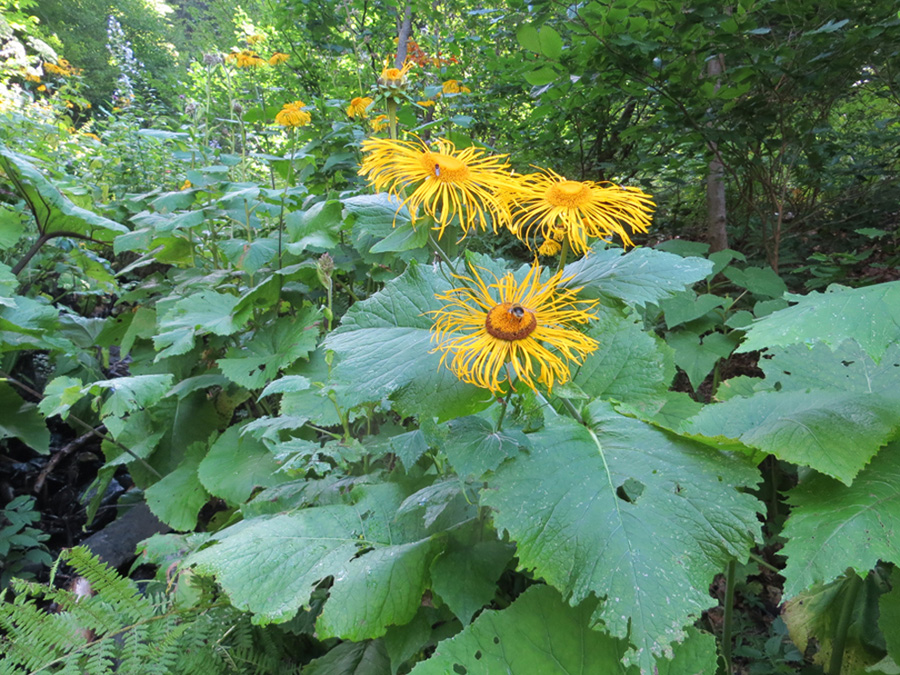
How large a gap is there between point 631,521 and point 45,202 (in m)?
2.49

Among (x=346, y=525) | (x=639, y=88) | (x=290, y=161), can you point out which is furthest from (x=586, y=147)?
(x=346, y=525)

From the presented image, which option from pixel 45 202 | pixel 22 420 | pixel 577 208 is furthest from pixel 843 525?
pixel 45 202

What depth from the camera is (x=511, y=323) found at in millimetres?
646

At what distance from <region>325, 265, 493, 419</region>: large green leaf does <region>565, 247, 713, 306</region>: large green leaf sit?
0.79 ft

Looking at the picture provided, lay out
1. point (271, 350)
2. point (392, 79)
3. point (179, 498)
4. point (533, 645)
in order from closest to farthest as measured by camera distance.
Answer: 1. point (533, 645)
2. point (392, 79)
3. point (179, 498)
4. point (271, 350)

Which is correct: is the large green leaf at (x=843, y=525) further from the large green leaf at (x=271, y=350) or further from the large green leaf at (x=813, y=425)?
the large green leaf at (x=271, y=350)

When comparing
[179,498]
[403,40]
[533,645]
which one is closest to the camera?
[533,645]

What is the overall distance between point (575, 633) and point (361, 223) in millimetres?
772

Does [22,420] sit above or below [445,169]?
below

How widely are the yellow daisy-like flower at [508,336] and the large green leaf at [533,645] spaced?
0.36 metres

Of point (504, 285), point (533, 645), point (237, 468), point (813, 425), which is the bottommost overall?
point (237, 468)

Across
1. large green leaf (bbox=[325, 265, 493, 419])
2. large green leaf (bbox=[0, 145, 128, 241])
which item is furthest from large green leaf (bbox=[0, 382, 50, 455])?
large green leaf (bbox=[325, 265, 493, 419])

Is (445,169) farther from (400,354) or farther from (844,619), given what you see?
(844,619)

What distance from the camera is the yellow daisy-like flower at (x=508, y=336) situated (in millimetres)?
642
